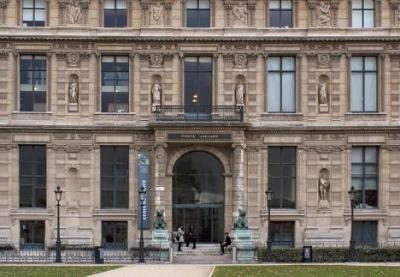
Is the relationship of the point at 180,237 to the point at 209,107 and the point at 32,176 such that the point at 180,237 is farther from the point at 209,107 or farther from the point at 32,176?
the point at 32,176

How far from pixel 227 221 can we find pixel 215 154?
4635 millimetres

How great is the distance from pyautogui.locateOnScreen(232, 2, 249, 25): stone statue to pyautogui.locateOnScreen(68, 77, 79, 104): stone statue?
1192 centimetres

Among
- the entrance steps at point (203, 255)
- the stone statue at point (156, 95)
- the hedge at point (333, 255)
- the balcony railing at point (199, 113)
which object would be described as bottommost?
the entrance steps at point (203, 255)

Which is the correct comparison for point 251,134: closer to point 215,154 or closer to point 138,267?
point 215,154

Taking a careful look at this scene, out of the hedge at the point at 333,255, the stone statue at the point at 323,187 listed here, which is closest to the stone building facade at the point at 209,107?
the stone statue at the point at 323,187

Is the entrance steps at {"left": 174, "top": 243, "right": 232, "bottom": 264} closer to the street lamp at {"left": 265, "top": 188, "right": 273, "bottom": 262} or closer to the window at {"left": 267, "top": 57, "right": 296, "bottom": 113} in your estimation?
the street lamp at {"left": 265, "top": 188, "right": 273, "bottom": 262}

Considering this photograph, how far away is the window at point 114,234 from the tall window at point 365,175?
632 inches

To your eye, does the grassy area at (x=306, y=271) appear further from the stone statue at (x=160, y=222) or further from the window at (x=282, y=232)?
the window at (x=282, y=232)

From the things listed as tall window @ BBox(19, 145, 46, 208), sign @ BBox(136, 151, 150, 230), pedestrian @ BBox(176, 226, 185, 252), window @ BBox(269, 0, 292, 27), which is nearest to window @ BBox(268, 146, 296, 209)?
pedestrian @ BBox(176, 226, 185, 252)

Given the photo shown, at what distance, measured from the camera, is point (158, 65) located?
7294cm

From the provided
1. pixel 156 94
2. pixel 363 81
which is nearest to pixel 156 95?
pixel 156 94

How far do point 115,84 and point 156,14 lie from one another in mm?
5595

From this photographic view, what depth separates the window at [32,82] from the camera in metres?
73.0

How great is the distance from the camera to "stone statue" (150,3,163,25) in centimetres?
7306
